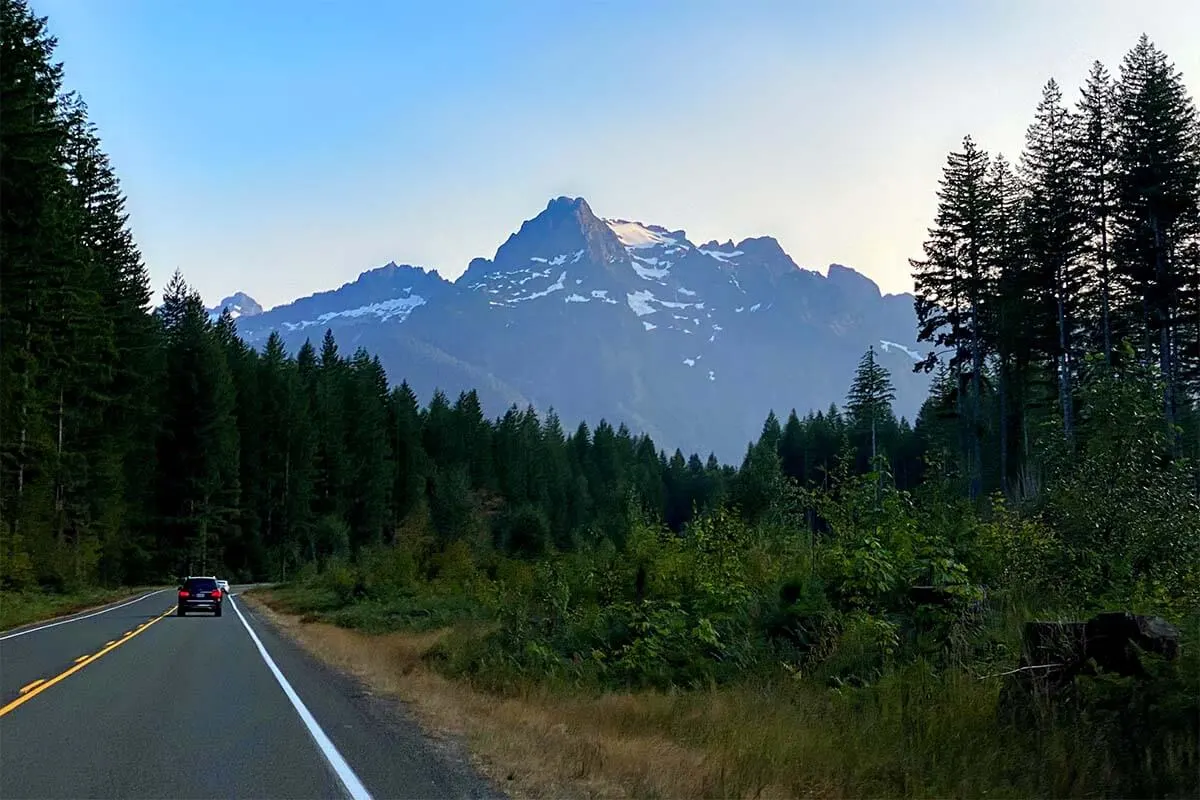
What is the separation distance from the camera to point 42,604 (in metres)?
38.0

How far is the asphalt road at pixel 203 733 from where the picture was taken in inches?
314

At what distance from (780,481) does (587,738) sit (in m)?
13.6

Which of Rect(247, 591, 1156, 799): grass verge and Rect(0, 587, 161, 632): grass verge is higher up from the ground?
Rect(247, 591, 1156, 799): grass verge

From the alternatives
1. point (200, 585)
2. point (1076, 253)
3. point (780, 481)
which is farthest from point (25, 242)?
point (1076, 253)

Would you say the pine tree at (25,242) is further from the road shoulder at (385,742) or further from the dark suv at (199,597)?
the road shoulder at (385,742)

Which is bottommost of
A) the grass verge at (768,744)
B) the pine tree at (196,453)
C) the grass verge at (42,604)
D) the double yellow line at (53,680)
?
the grass verge at (42,604)

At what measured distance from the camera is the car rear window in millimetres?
37438

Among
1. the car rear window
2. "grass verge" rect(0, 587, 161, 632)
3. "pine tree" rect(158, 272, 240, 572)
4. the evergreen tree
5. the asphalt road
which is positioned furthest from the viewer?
the evergreen tree

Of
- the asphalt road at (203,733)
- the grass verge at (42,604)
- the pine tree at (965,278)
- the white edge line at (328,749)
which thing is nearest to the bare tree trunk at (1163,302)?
the pine tree at (965,278)

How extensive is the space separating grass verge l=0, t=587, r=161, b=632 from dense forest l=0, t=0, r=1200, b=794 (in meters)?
1.23

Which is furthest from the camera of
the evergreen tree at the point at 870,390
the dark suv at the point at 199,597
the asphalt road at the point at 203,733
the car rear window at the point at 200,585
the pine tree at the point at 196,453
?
the evergreen tree at the point at 870,390

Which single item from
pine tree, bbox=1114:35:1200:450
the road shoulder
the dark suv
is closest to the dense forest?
pine tree, bbox=1114:35:1200:450

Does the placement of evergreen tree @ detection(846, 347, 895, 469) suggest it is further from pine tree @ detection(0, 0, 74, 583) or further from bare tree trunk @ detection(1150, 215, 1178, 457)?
pine tree @ detection(0, 0, 74, 583)

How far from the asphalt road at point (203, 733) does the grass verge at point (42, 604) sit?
44.1 ft
